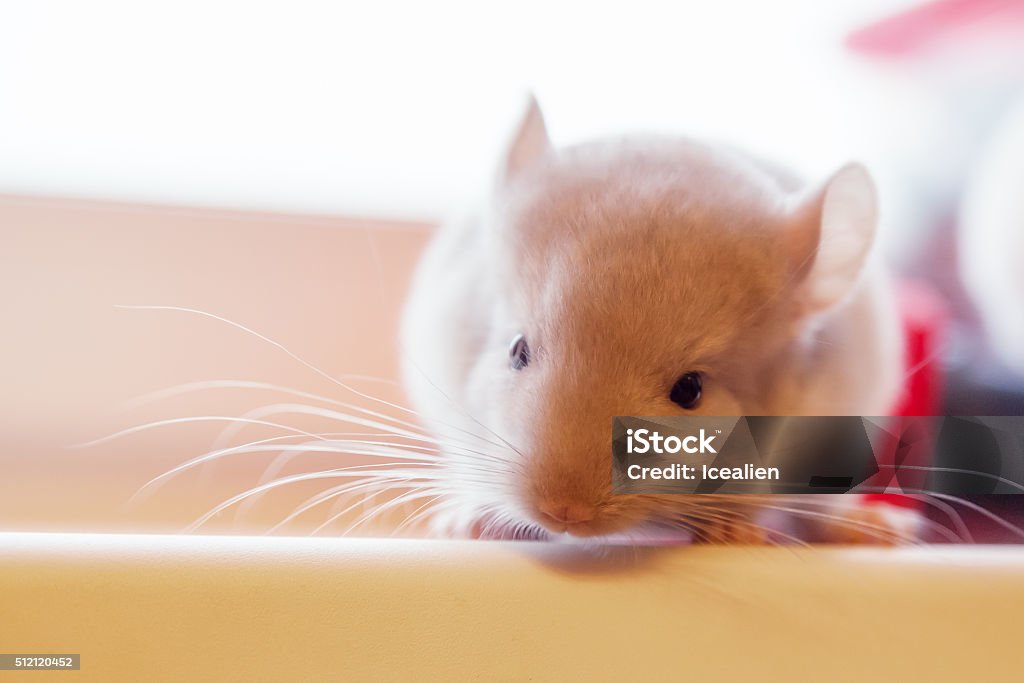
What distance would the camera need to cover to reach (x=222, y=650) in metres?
0.86

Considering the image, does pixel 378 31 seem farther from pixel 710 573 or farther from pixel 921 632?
pixel 921 632

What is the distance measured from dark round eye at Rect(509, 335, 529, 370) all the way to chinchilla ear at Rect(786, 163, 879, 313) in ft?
0.97

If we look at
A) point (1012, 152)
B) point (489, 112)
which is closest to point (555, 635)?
point (489, 112)

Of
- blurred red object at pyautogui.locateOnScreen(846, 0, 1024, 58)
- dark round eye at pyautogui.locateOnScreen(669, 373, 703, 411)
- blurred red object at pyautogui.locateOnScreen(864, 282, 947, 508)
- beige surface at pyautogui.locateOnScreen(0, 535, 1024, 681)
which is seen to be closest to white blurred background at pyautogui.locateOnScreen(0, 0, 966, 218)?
blurred red object at pyautogui.locateOnScreen(846, 0, 1024, 58)

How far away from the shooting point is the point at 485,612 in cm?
89

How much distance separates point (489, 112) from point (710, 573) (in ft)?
1.86

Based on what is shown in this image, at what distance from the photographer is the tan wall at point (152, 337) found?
102 cm

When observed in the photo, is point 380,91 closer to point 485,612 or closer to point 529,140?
point 529,140

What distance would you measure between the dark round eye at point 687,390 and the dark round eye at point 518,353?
0.15 m

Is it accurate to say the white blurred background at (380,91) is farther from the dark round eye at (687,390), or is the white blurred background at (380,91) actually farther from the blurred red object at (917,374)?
the dark round eye at (687,390)

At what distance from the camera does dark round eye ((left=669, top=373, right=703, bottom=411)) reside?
0.93m

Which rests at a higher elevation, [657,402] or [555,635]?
[657,402]

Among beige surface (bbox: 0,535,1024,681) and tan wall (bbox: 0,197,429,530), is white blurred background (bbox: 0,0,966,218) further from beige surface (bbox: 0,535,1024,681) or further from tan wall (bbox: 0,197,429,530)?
beige surface (bbox: 0,535,1024,681)

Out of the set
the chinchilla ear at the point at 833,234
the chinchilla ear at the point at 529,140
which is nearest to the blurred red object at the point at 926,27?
the chinchilla ear at the point at 833,234
